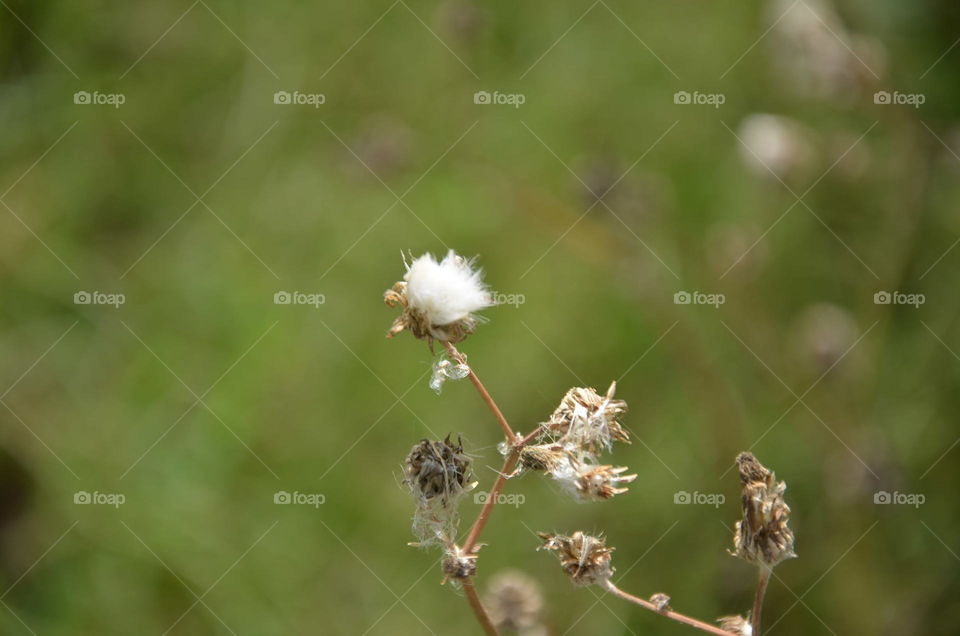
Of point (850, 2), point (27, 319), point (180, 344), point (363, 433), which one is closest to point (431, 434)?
point (363, 433)

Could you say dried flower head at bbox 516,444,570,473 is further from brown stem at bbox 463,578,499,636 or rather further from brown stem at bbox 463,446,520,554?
brown stem at bbox 463,578,499,636

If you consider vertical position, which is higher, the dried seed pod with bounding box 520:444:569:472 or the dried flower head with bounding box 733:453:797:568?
the dried seed pod with bounding box 520:444:569:472
